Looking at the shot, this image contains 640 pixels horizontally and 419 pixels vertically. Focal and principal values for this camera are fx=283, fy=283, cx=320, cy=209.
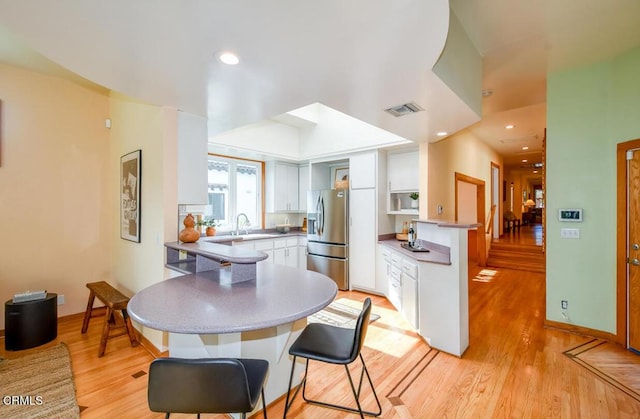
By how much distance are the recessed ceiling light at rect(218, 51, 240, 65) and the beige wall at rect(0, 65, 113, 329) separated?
307 centimetres

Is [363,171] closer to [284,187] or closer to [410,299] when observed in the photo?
[284,187]

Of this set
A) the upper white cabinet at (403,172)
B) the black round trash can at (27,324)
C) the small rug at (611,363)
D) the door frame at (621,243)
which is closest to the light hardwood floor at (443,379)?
the small rug at (611,363)

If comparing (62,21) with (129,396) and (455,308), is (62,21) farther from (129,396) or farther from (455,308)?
(455,308)

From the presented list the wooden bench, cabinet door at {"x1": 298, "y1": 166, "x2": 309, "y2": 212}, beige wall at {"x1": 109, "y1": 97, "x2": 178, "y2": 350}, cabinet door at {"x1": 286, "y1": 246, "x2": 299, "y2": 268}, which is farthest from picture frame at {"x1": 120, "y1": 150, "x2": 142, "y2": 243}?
cabinet door at {"x1": 298, "y1": 166, "x2": 309, "y2": 212}

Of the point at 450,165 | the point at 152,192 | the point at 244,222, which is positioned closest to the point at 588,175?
the point at 450,165

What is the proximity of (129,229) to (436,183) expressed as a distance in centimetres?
415

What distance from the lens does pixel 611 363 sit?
98.7 inches

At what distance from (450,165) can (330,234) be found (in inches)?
94.2

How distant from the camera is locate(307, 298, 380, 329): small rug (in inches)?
131

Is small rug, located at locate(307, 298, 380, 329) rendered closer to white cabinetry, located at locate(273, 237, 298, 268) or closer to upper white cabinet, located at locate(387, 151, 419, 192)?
white cabinetry, located at locate(273, 237, 298, 268)

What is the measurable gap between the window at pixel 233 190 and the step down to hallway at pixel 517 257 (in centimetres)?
540

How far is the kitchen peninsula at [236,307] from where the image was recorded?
1289 mm

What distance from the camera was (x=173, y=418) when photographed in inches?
72.8

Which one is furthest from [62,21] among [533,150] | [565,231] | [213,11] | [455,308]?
[533,150]
